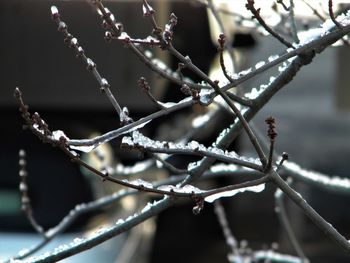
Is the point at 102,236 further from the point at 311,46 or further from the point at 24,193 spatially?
the point at 24,193

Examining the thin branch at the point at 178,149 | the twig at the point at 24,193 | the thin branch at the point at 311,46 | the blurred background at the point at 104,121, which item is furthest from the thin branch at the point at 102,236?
the blurred background at the point at 104,121

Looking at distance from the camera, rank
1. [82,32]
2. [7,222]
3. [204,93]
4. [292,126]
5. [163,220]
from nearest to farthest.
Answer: [204,93] < [7,222] < [82,32] < [163,220] < [292,126]

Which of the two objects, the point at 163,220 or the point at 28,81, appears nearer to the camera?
the point at 28,81

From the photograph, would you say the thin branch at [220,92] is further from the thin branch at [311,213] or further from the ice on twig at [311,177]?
the ice on twig at [311,177]

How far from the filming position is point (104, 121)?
808 cm

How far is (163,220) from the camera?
10.2 m

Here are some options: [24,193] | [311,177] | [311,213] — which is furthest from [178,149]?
[24,193]

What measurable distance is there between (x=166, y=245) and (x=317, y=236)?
6.24ft

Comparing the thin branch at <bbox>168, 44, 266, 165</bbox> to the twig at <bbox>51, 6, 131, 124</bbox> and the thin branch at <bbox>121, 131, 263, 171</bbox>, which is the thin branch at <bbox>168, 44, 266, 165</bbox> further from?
the twig at <bbox>51, 6, 131, 124</bbox>

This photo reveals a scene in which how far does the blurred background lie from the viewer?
19.1 feet

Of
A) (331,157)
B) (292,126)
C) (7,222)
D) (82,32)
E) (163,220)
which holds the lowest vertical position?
(7,222)

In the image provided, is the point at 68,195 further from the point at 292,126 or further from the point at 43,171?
the point at 292,126

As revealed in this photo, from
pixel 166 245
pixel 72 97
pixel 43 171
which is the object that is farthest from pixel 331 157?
pixel 43 171

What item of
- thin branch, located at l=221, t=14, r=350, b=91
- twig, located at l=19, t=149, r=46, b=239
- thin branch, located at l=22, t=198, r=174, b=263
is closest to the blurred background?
twig, located at l=19, t=149, r=46, b=239
